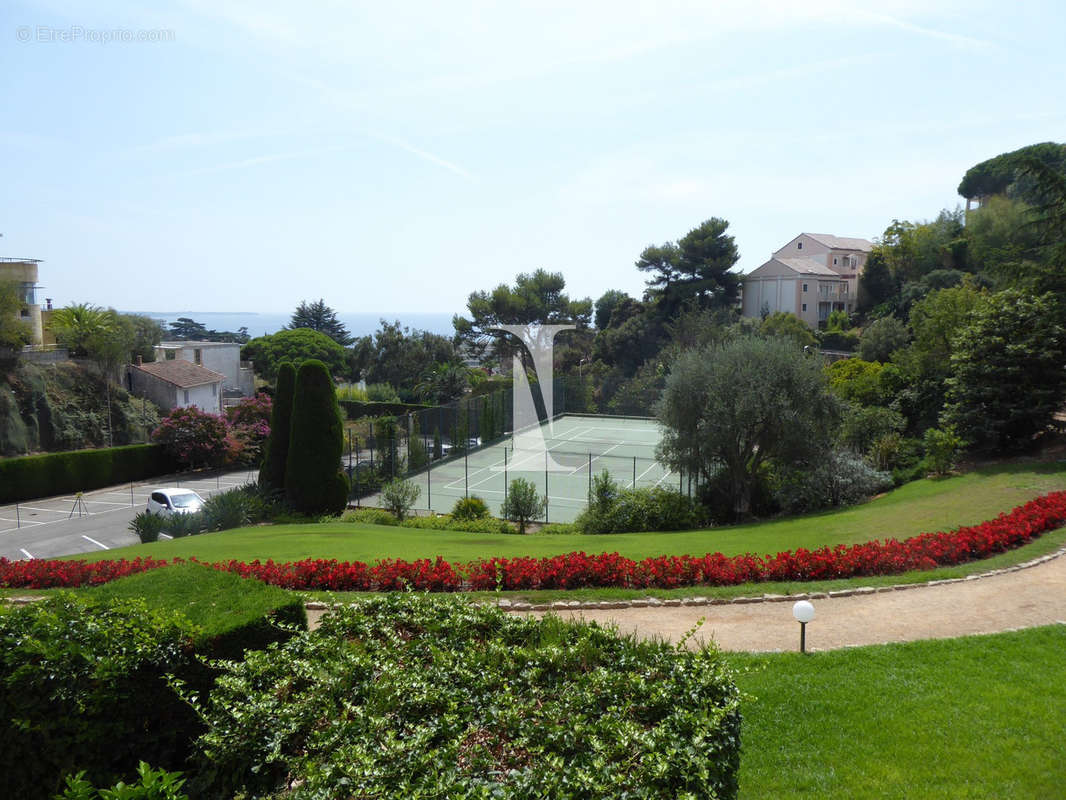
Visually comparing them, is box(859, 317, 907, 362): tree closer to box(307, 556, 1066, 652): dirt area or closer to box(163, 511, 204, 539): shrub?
box(307, 556, 1066, 652): dirt area

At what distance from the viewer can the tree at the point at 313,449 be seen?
20656 mm

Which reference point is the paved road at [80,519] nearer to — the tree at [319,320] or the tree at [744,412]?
the tree at [744,412]

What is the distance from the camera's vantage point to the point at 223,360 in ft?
191

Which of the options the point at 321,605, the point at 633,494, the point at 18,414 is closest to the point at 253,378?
the point at 18,414

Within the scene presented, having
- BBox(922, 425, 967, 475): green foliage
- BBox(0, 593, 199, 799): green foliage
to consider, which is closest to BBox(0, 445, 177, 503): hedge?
BBox(0, 593, 199, 799): green foliage

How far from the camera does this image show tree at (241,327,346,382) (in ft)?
200

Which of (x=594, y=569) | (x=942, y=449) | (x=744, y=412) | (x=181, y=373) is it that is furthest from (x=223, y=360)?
(x=594, y=569)

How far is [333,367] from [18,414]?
2876cm

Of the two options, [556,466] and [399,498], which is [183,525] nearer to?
[399,498]

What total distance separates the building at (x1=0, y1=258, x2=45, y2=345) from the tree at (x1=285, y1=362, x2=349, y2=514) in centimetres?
3660

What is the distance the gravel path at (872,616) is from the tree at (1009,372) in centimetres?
1214

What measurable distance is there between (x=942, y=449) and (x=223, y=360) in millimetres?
53896

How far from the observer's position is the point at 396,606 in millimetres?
5961

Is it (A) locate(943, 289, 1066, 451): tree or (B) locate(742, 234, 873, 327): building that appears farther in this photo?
(B) locate(742, 234, 873, 327): building
